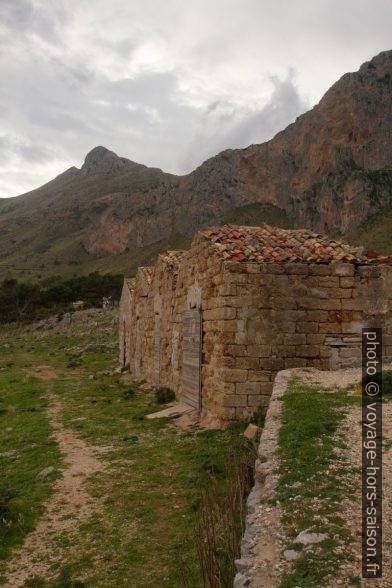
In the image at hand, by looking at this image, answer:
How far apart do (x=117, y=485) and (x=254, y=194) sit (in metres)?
97.8

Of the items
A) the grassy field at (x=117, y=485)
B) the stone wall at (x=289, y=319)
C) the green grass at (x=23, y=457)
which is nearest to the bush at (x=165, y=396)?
the grassy field at (x=117, y=485)

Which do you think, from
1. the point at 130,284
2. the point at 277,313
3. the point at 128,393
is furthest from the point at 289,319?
the point at 130,284

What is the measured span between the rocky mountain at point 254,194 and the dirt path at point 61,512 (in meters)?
62.8

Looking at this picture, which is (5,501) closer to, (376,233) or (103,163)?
(376,233)

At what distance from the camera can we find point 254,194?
331 ft

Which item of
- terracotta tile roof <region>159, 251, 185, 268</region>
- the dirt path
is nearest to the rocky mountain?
terracotta tile roof <region>159, 251, 185, 268</region>

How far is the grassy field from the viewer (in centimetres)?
479

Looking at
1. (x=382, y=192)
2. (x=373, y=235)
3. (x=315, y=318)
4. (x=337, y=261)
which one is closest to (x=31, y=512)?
(x=315, y=318)

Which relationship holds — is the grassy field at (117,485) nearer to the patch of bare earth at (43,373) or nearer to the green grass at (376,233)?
the patch of bare earth at (43,373)

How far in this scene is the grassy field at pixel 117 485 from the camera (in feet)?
15.7

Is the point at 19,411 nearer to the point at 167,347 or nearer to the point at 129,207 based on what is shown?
the point at 167,347

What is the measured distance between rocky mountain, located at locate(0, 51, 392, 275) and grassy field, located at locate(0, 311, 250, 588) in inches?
2367

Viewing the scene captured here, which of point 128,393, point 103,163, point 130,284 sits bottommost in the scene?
point 128,393

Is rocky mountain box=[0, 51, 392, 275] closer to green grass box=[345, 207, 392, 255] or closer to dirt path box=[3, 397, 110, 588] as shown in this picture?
green grass box=[345, 207, 392, 255]
